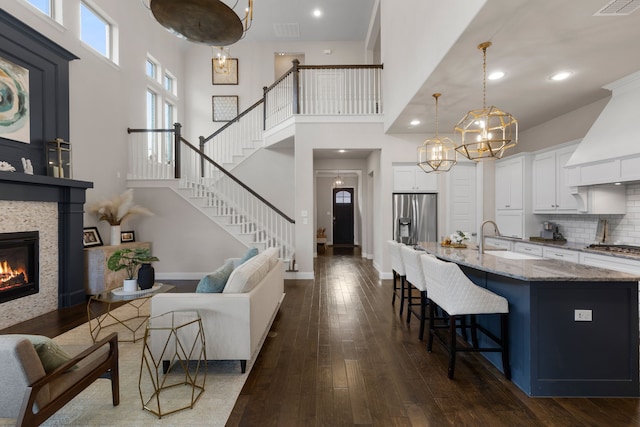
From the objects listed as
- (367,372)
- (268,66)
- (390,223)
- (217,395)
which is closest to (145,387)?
(217,395)

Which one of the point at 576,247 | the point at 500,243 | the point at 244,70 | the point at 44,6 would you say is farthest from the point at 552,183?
the point at 44,6

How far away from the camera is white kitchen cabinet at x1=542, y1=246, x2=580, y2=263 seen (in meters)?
4.00

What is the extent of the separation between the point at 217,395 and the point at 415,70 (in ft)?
13.8

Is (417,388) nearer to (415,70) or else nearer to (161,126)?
(415,70)

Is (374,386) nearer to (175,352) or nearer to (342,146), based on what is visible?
(175,352)

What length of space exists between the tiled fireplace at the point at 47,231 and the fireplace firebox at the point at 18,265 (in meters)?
0.03

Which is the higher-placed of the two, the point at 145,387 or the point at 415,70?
Answer: the point at 415,70

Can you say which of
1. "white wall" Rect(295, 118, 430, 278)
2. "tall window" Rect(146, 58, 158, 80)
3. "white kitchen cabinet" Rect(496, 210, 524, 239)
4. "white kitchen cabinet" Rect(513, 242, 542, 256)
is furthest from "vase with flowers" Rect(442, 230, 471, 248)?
"tall window" Rect(146, 58, 158, 80)

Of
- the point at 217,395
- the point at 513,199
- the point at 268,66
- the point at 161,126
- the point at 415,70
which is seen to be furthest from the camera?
the point at 268,66

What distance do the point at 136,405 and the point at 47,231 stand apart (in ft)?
11.1

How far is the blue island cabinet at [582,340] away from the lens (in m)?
2.24

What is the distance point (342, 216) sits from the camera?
12367 mm

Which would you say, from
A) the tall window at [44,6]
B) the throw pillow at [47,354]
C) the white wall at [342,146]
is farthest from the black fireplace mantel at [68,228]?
the white wall at [342,146]

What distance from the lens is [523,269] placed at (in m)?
2.42
